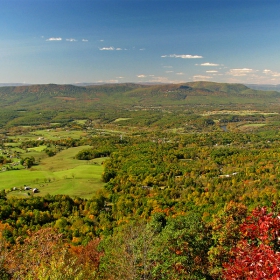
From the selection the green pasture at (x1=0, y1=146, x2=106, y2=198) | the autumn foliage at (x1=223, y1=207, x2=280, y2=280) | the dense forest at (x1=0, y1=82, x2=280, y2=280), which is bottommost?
the green pasture at (x1=0, y1=146, x2=106, y2=198)

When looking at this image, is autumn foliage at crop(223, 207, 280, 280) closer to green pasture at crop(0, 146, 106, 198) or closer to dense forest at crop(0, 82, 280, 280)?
dense forest at crop(0, 82, 280, 280)

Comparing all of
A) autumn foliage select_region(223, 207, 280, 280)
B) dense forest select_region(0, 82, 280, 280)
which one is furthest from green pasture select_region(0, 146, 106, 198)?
autumn foliage select_region(223, 207, 280, 280)

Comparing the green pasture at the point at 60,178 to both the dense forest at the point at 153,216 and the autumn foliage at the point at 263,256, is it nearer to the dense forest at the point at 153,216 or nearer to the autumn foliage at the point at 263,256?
the dense forest at the point at 153,216

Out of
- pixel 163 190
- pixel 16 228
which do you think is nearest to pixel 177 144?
pixel 163 190

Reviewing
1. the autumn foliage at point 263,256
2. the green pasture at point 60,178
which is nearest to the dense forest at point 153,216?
the autumn foliage at point 263,256

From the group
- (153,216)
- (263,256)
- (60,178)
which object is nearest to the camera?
(263,256)

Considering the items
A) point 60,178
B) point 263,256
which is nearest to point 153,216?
point 263,256

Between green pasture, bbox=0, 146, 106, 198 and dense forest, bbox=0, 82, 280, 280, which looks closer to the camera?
dense forest, bbox=0, 82, 280, 280

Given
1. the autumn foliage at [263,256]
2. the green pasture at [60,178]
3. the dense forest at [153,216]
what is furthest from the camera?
the green pasture at [60,178]

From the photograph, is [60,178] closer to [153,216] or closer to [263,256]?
[153,216]
